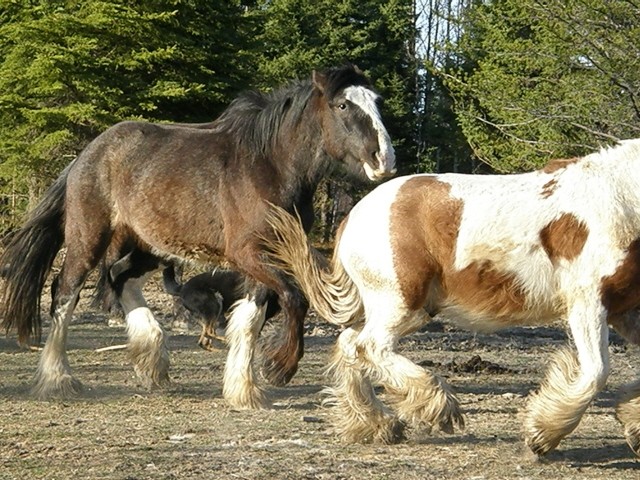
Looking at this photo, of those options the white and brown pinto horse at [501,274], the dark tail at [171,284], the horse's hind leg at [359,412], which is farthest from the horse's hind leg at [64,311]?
the dark tail at [171,284]

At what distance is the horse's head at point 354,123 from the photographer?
7703mm

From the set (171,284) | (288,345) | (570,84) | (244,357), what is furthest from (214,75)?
(288,345)

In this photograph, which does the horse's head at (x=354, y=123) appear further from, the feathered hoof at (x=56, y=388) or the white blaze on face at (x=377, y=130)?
the feathered hoof at (x=56, y=388)

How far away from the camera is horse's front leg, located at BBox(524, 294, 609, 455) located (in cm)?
545

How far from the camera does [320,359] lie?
11133 millimetres

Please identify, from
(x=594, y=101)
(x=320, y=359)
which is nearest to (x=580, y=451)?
(x=320, y=359)

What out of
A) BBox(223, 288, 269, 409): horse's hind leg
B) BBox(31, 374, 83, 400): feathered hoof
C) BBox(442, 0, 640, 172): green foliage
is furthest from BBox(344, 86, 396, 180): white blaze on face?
BBox(442, 0, 640, 172): green foliage

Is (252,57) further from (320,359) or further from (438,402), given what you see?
(438,402)

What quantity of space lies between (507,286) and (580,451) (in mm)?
1066

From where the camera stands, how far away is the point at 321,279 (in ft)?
21.7

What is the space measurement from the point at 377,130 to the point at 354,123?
199 mm

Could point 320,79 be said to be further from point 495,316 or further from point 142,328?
point 495,316

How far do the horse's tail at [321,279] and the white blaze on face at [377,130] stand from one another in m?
1.02

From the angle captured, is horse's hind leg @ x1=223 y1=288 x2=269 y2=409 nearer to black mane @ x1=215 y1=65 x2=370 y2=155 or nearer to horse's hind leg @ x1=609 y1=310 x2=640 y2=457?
black mane @ x1=215 y1=65 x2=370 y2=155
